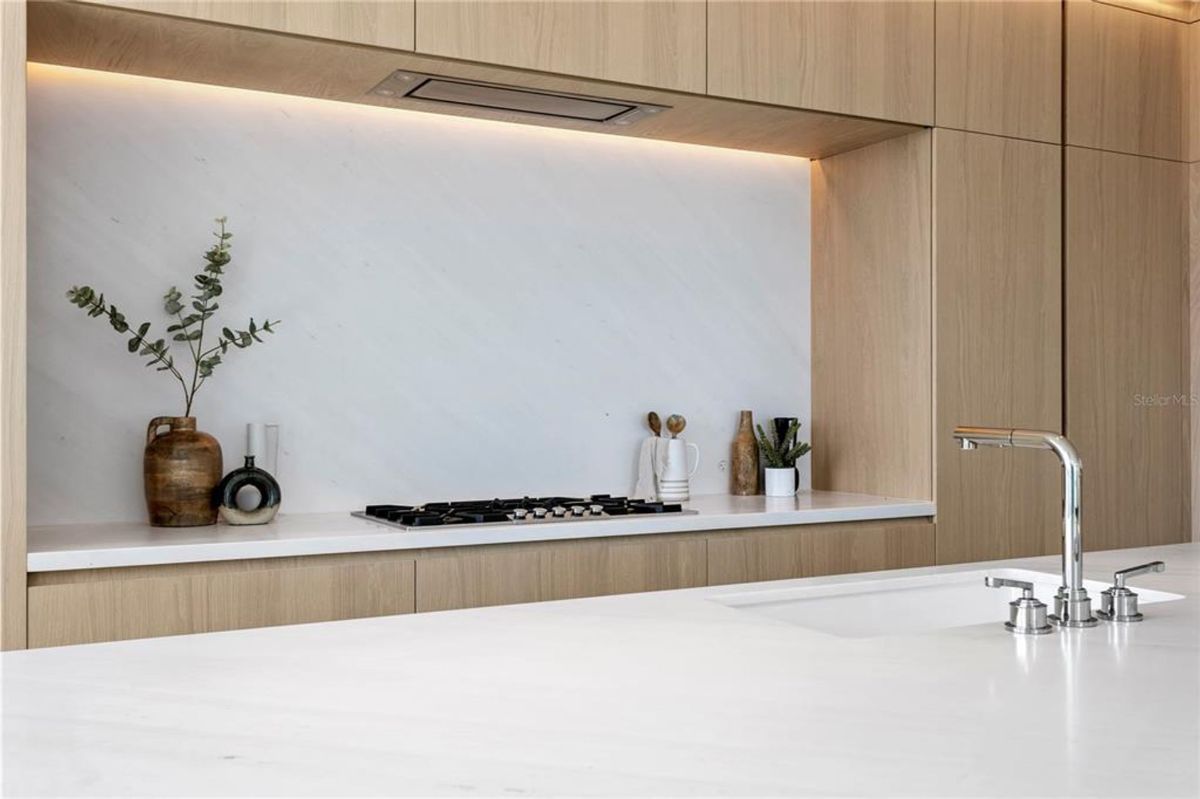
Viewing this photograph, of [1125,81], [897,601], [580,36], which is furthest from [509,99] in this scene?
[1125,81]

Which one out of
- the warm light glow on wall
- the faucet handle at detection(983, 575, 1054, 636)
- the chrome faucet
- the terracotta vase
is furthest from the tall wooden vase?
the faucet handle at detection(983, 575, 1054, 636)

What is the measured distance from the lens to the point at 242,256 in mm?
3004

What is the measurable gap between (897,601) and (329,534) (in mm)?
1262

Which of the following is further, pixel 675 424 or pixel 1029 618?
pixel 675 424

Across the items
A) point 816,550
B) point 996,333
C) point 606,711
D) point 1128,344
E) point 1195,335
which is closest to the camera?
point 606,711

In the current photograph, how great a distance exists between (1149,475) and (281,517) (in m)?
2.76

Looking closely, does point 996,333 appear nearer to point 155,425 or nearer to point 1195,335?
point 1195,335

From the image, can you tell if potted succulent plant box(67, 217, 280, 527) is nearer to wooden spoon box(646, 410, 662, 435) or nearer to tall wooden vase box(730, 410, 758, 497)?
wooden spoon box(646, 410, 662, 435)

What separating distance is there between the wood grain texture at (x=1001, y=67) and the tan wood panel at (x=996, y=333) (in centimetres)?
6

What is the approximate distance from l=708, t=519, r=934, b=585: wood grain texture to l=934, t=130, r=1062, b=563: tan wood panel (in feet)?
0.37

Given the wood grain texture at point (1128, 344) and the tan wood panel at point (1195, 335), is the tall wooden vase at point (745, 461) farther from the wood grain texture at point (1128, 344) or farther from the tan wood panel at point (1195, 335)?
the tan wood panel at point (1195, 335)

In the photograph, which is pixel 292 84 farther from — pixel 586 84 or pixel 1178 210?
pixel 1178 210

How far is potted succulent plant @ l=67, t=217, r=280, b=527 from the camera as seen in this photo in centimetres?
268

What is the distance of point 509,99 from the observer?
119 inches
